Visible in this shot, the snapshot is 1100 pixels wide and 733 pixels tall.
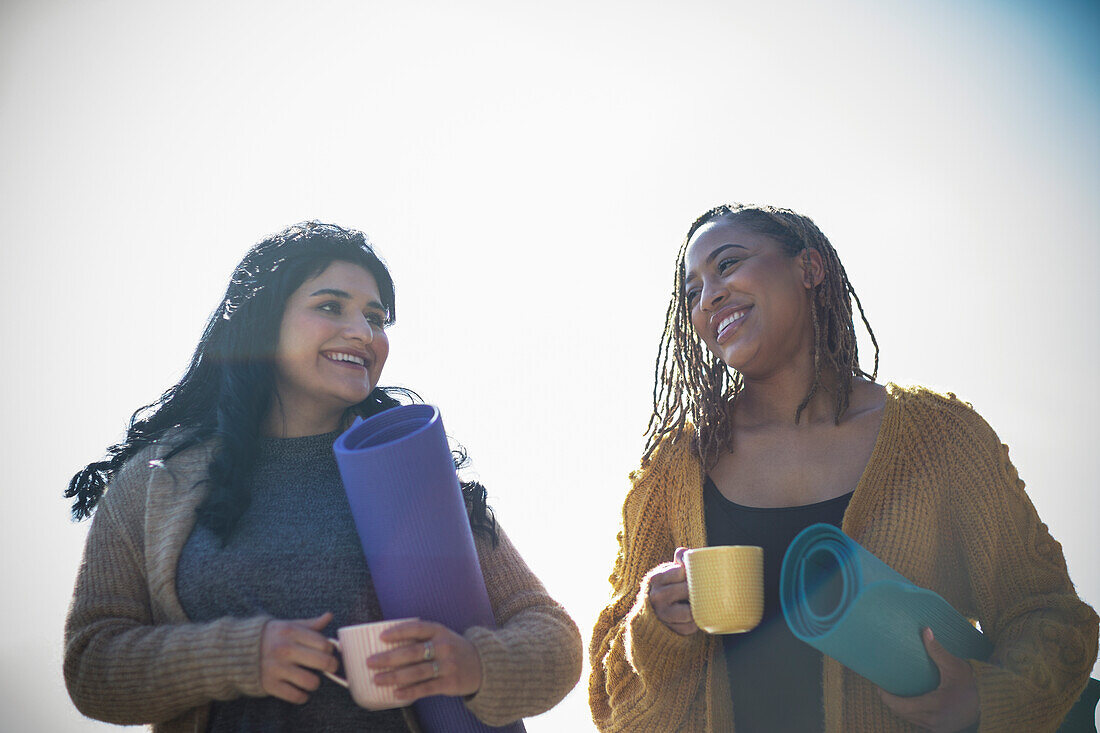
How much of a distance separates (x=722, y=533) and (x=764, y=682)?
0.43 meters

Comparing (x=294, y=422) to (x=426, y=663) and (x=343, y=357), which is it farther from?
(x=426, y=663)

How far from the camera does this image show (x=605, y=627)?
2.45 m

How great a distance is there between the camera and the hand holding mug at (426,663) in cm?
155

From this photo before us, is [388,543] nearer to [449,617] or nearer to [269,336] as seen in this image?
[449,617]

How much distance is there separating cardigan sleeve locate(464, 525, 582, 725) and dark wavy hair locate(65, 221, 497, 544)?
0.12 metres

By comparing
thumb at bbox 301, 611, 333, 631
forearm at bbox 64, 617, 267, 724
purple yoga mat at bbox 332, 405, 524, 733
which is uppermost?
purple yoga mat at bbox 332, 405, 524, 733

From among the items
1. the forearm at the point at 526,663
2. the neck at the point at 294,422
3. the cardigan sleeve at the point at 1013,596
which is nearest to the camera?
the forearm at the point at 526,663

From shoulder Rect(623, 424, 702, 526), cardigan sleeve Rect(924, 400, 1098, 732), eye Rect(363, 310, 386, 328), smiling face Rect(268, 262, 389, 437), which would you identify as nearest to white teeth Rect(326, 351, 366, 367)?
smiling face Rect(268, 262, 389, 437)

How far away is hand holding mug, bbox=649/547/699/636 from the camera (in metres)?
2.05

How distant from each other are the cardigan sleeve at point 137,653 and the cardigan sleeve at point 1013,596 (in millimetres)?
1714

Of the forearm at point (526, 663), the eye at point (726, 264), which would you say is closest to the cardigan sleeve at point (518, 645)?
the forearm at point (526, 663)

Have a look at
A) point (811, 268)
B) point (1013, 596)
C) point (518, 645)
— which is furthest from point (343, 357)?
point (1013, 596)

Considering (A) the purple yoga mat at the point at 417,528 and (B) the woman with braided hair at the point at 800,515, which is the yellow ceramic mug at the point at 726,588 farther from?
(A) the purple yoga mat at the point at 417,528

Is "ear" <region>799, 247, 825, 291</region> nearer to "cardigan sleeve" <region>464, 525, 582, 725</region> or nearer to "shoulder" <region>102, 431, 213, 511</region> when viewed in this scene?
"cardigan sleeve" <region>464, 525, 582, 725</region>
